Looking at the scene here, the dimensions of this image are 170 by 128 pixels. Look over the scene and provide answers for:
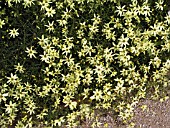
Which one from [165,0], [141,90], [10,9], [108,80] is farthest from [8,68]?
[165,0]

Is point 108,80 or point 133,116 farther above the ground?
point 108,80

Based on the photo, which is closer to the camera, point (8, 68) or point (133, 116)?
point (8, 68)

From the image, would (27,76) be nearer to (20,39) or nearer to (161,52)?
(20,39)

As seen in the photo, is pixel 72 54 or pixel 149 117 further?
pixel 149 117

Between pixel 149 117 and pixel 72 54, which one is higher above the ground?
pixel 72 54

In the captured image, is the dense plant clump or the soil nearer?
the dense plant clump

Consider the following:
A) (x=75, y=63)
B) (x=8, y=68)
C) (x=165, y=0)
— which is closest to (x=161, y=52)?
(x=165, y=0)

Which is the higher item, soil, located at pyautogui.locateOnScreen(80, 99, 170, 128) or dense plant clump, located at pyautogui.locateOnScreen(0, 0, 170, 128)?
dense plant clump, located at pyautogui.locateOnScreen(0, 0, 170, 128)

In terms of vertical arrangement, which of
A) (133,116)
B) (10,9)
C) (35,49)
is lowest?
(133,116)
